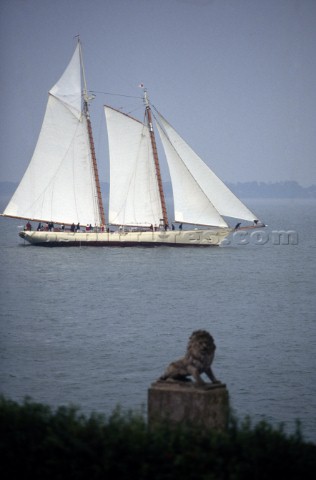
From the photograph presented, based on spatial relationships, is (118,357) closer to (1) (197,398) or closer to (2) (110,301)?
(2) (110,301)

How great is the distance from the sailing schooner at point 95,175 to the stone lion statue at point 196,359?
2834 inches

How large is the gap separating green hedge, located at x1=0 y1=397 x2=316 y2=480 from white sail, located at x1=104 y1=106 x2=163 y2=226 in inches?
2919

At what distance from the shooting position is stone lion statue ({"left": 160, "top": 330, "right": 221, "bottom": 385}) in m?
13.6

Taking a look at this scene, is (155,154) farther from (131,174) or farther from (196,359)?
(196,359)

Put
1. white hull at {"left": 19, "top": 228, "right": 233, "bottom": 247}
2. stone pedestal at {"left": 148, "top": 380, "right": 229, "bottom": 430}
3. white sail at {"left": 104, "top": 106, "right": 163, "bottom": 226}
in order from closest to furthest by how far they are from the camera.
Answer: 1. stone pedestal at {"left": 148, "top": 380, "right": 229, "bottom": 430}
2. white sail at {"left": 104, "top": 106, "right": 163, "bottom": 226}
3. white hull at {"left": 19, "top": 228, "right": 233, "bottom": 247}

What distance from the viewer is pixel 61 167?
88.5 meters

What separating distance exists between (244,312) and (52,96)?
38.9 metres

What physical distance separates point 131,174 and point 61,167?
555 centimetres

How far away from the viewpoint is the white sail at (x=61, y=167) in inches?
3460

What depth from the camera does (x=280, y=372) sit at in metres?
34.8

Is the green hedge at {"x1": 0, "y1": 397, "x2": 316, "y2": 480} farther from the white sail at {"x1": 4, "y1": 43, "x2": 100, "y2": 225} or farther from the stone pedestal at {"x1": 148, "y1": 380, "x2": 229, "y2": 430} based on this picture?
the white sail at {"x1": 4, "y1": 43, "x2": 100, "y2": 225}

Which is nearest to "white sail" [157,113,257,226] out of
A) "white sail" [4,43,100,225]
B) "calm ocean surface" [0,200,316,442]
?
"calm ocean surface" [0,200,316,442]

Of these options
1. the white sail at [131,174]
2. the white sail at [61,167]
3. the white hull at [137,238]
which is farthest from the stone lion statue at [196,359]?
the white hull at [137,238]

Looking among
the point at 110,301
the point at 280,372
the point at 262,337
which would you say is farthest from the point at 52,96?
the point at 280,372
